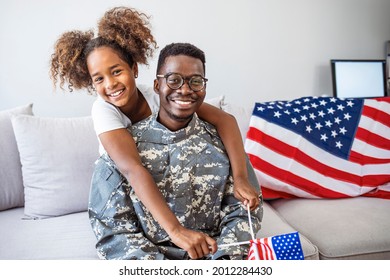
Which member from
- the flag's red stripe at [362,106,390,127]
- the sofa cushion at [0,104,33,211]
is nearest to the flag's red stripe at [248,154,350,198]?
the flag's red stripe at [362,106,390,127]

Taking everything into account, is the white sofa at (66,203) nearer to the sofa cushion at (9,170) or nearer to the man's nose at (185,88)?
the sofa cushion at (9,170)

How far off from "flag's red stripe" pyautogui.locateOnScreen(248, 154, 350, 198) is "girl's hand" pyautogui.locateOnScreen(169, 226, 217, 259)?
74 cm

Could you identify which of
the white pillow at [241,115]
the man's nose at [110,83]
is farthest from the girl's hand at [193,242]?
the white pillow at [241,115]

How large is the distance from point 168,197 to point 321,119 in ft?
2.98

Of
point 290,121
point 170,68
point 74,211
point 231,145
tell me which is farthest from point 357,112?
point 74,211

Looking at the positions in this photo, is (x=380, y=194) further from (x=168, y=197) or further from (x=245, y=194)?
(x=168, y=197)

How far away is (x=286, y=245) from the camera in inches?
28.5

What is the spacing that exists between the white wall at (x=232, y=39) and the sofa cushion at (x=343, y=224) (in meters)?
0.73

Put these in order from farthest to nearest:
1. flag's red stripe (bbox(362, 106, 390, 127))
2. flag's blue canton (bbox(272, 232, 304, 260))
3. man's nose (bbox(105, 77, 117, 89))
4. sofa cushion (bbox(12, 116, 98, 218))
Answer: flag's red stripe (bbox(362, 106, 390, 127)), sofa cushion (bbox(12, 116, 98, 218)), man's nose (bbox(105, 77, 117, 89)), flag's blue canton (bbox(272, 232, 304, 260))

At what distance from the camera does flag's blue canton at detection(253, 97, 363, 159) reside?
148 cm

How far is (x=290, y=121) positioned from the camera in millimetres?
1492

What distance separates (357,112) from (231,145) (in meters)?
0.87

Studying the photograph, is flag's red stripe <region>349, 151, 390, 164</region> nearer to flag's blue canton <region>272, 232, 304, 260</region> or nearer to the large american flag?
the large american flag
